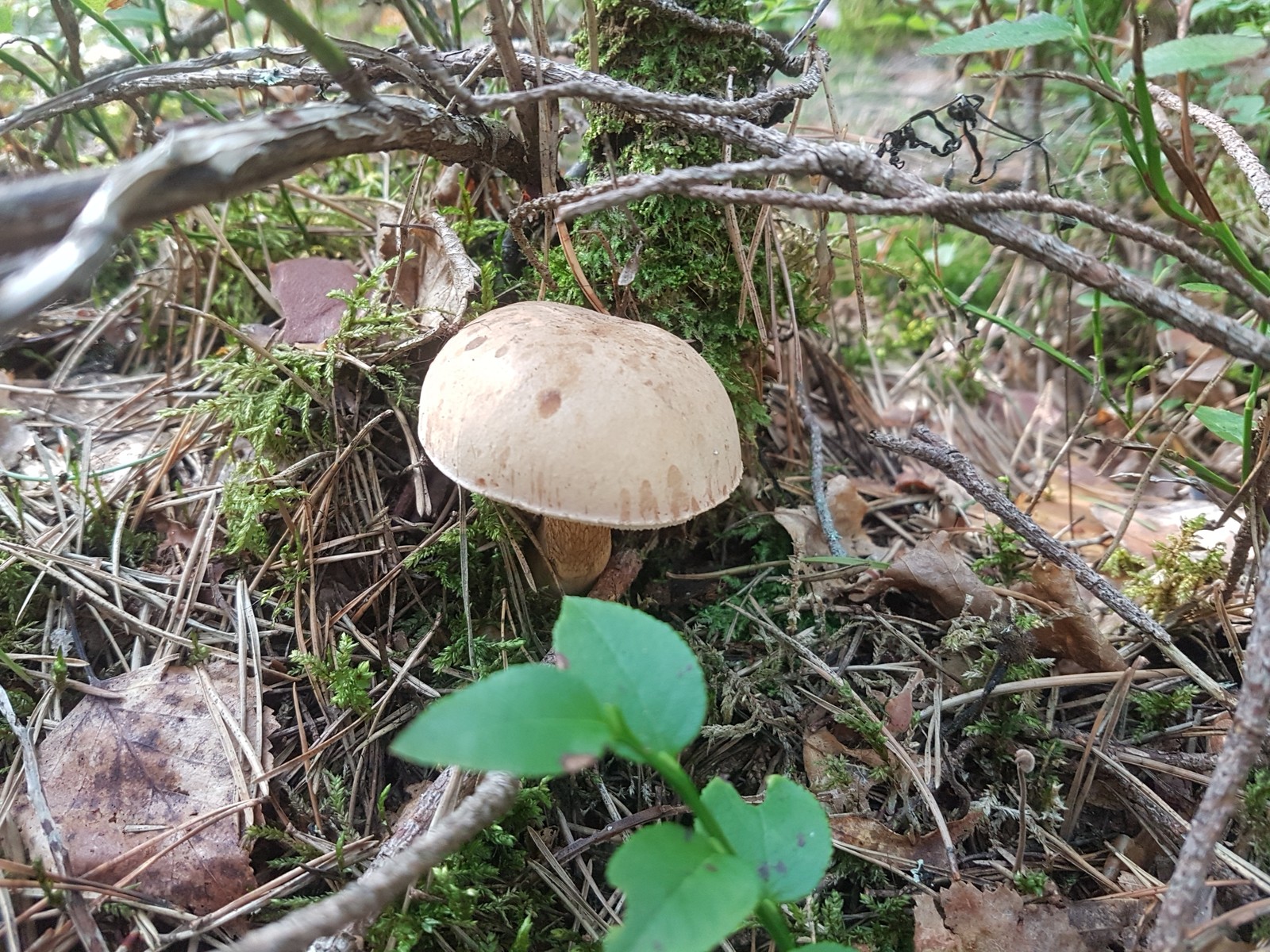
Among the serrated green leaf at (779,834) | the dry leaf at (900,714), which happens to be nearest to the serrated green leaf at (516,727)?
the serrated green leaf at (779,834)

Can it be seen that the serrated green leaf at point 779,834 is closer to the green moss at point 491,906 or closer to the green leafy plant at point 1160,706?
the green moss at point 491,906

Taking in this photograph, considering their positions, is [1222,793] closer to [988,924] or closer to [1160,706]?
[988,924]

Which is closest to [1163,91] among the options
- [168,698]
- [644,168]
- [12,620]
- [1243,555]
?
[1243,555]

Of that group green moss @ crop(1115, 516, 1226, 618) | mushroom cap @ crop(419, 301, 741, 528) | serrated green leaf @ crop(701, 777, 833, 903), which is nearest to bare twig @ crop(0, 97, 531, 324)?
mushroom cap @ crop(419, 301, 741, 528)

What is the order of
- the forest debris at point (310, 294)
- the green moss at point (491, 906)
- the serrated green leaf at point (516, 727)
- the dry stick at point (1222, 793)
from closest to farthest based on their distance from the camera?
the serrated green leaf at point (516, 727), the dry stick at point (1222, 793), the green moss at point (491, 906), the forest debris at point (310, 294)

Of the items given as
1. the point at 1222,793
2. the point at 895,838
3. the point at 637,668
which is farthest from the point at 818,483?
the point at 637,668

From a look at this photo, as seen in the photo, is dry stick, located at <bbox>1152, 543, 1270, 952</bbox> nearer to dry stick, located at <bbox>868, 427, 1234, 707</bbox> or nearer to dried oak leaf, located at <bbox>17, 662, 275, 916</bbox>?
dry stick, located at <bbox>868, 427, 1234, 707</bbox>
